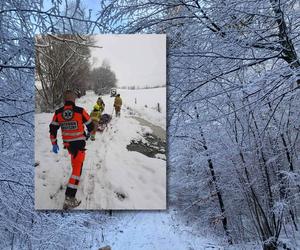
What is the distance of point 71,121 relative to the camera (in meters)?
3.38

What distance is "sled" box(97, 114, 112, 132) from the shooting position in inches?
130

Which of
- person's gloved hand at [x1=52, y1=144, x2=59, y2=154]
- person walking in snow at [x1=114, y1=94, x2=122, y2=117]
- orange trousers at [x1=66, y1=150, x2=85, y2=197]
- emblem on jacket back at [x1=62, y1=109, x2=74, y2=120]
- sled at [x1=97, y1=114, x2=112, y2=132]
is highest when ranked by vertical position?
person walking in snow at [x1=114, y1=94, x2=122, y2=117]

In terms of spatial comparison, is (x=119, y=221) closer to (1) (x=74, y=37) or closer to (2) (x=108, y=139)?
(2) (x=108, y=139)

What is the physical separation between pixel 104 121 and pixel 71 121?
0.86ft

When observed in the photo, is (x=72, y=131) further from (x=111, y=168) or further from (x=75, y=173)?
(x=111, y=168)

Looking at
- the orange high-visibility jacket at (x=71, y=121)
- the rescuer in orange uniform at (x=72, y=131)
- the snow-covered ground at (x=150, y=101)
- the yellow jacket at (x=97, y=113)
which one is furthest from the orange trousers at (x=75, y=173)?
the snow-covered ground at (x=150, y=101)

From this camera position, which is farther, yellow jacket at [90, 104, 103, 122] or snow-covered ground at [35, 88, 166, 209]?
yellow jacket at [90, 104, 103, 122]

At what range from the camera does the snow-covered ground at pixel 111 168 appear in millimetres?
3229

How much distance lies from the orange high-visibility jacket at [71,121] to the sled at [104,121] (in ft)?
0.25

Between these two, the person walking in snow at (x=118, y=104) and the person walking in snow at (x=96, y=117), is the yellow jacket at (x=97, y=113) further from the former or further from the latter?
the person walking in snow at (x=118, y=104)

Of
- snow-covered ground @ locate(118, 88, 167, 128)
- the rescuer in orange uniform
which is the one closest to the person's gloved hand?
the rescuer in orange uniform

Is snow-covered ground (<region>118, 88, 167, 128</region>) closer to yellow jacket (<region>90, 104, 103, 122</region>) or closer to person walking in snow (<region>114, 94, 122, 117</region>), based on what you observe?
person walking in snow (<region>114, 94, 122, 117</region>)

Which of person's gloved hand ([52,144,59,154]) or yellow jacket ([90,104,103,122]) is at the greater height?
yellow jacket ([90,104,103,122])

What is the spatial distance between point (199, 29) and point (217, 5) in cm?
27
